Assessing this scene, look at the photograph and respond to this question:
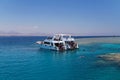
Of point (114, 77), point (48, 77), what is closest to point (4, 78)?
point (48, 77)

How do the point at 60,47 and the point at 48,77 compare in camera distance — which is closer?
the point at 48,77

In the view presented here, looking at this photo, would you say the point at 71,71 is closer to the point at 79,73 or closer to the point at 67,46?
the point at 79,73

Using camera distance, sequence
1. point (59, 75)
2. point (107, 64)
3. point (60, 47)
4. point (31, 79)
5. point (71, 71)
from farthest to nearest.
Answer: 1. point (60, 47)
2. point (107, 64)
3. point (71, 71)
4. point (59, 75)
5. point (31, 79)

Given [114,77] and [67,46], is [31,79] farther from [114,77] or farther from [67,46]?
[67,46]

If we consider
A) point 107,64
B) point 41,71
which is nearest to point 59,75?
point 41,71

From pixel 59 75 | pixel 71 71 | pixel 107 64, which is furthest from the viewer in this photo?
pixel 107 64

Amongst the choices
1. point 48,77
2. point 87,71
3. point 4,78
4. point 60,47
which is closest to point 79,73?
point 87,71

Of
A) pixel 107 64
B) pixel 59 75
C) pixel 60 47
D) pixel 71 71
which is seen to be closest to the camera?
pixel 59 75

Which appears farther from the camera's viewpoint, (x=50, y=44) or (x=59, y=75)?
(x=50, y=44)

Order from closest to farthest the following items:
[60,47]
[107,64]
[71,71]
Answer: [71,71], [107,64], [60,47]
